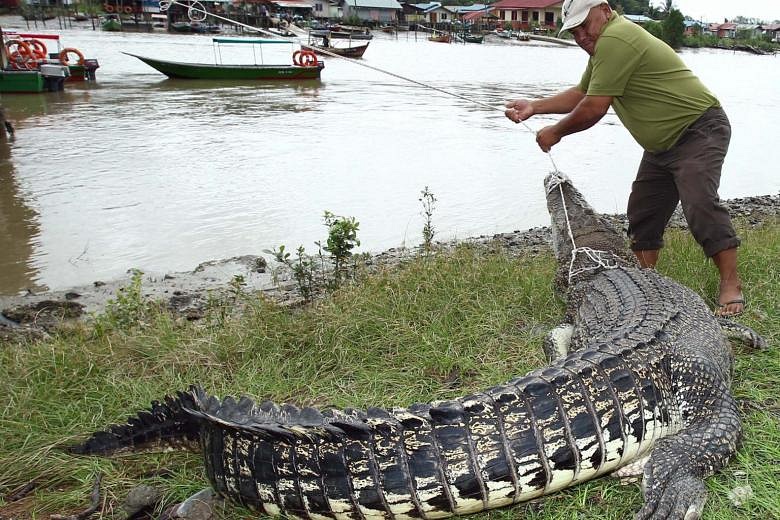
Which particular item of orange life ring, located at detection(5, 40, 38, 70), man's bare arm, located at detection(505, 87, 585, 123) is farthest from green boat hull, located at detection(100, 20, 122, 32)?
man's bare arm, located at detection(505, 87, 585, 123)

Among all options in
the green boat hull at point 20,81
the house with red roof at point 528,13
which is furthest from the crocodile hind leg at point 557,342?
the house with red roof at point 528,13

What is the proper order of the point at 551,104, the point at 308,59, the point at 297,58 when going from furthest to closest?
the point at 297,58
the point at 308,59
the point at 551,104

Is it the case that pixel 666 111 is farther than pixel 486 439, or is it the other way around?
pixel 666 111

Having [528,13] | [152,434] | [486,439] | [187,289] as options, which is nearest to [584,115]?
[486,439]

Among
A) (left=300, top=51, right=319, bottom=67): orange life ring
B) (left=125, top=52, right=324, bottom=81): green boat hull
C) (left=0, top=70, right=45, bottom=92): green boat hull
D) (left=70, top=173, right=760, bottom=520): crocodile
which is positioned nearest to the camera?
(left=70, top=173, right=760, bottom=520): crocodile

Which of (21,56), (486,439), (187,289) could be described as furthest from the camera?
(21,56)

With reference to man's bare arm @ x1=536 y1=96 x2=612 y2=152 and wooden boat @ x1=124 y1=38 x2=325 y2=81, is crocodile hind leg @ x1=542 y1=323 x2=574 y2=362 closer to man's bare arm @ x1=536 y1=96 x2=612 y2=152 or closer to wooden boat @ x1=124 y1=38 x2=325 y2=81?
man's bare arm @ x1=536 y1=96 x2=612 y2=152

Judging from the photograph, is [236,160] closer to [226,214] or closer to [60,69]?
[226,214]

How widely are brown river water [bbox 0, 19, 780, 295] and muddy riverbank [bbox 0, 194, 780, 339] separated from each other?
36 centimetres

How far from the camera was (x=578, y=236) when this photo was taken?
419 cm

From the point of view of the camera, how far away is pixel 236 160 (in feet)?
36.9

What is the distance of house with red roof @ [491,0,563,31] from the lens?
66.9m

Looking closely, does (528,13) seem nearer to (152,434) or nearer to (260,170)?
(260,170)

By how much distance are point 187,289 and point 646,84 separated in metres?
4.00
